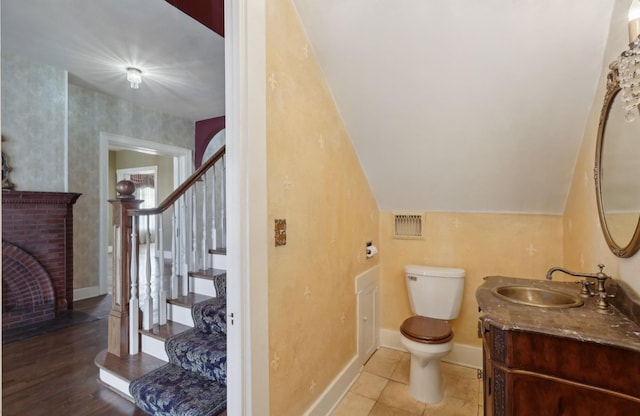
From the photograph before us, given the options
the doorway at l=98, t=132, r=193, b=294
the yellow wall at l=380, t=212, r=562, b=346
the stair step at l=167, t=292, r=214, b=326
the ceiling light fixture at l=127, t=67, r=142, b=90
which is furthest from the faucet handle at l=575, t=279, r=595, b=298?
the doorway at l=98, t=132, r=193, b=294

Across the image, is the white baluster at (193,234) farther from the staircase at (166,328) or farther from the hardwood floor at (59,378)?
the hardwood floor at (59,378)

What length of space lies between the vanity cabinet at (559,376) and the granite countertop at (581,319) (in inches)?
1.1

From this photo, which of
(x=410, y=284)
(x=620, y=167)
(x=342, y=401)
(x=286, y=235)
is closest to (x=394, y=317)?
(x=410, y=284)

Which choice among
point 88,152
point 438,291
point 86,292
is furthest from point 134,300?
point 88,152

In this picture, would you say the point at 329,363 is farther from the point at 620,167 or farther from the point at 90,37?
the point at 90,37

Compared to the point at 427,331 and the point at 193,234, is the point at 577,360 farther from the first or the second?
the point at 193,234

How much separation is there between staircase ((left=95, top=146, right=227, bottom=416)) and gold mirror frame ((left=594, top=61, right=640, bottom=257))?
191cm

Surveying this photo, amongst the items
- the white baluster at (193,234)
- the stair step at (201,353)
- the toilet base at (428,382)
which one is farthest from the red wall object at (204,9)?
the toilet base at (428,382)

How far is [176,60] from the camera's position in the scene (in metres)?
3.06

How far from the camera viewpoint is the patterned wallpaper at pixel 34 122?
Answer: 10.5ft

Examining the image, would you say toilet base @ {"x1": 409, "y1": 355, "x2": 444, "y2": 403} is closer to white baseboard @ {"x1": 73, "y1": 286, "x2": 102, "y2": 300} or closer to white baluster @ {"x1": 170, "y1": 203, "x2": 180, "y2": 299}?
white baluster @ {"x1": 170, "y1": 203, "x2": 180, "y2": 299}

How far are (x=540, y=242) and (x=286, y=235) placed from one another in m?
1.90

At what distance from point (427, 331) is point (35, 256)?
3.83 metres

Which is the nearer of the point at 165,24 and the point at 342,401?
the point at 342,401
